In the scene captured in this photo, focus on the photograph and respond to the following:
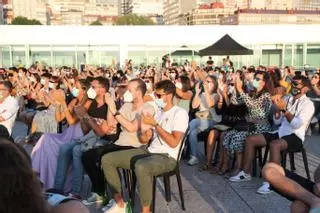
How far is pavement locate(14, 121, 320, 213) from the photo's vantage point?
15.0 ft

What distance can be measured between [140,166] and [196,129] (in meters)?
2.67

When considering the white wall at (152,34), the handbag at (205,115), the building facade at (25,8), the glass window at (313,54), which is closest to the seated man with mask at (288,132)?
the handbag at (205,115)

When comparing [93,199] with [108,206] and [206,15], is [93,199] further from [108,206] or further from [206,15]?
[206,15]

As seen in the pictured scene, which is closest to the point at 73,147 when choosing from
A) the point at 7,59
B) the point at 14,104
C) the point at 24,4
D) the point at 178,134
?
the point at 178,134

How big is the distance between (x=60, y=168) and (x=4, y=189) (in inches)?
140

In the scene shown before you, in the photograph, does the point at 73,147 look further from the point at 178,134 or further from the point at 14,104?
the point at 14,104

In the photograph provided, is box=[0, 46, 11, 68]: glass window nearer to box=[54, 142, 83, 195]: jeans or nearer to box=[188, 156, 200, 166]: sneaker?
box=[188, 156, 200, 166]: sneaker

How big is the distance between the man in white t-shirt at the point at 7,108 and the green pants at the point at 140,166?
7.62 feet

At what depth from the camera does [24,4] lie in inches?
6688

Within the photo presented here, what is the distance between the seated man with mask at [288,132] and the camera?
16.8ft

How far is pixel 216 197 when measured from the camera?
4.94 meters

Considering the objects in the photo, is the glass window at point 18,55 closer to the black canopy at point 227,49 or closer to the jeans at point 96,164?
the black canopy at point 227,49

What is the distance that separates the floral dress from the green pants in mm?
1458

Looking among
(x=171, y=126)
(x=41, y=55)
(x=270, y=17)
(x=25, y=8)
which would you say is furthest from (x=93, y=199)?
(x=25, y=8)
